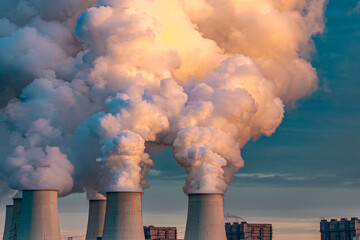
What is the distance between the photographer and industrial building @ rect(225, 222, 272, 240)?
7481cm

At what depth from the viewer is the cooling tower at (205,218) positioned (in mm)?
48594

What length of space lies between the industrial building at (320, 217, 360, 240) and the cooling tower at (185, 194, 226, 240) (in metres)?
23.3

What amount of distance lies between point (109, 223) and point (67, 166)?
9.59 metres

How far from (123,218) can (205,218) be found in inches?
204

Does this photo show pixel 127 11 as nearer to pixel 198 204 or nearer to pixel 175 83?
pixel 175 83

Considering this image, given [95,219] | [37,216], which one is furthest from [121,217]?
[95,219]

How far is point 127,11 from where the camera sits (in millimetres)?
52781

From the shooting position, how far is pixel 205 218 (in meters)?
48.7

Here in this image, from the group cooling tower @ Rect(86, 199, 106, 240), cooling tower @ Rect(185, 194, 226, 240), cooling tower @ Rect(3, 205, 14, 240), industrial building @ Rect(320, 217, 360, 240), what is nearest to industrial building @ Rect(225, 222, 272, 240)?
industrial building @ Rect(320, 217, 360, 240)

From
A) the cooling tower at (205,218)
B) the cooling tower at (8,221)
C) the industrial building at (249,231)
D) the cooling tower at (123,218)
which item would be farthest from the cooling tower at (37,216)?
the industrial building at (249,231)

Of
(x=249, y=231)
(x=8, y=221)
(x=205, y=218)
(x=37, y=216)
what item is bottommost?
(x=205, y=218)

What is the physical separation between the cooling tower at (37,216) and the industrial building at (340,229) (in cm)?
2916

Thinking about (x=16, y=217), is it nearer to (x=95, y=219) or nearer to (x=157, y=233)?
(x=95, y=219)

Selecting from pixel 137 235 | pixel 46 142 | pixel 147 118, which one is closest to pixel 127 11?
pixel 147 118
